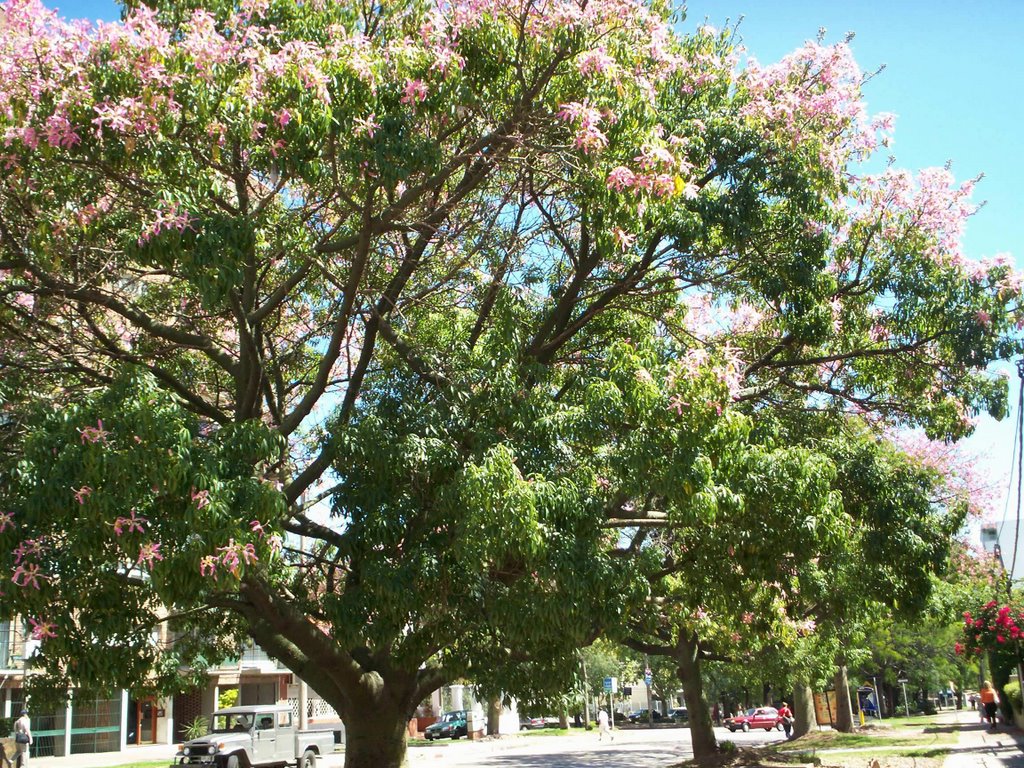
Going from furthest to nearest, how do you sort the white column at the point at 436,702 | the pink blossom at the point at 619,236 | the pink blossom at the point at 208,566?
the white column at the point at 436,702 → the pink blossom at the point at 619,236 → the pink blossom at the point at 208,566

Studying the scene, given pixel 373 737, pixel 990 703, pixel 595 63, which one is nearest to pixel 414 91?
pixel 595 63

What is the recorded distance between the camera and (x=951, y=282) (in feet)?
37.3

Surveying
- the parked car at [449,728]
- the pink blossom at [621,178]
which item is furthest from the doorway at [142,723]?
the pink blossom at [621,178]

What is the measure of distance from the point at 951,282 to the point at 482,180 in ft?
18.8

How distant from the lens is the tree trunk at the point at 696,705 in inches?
890

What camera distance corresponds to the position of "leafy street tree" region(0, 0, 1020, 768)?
7.71 meters

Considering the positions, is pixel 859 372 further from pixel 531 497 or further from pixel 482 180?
pixel 531 497

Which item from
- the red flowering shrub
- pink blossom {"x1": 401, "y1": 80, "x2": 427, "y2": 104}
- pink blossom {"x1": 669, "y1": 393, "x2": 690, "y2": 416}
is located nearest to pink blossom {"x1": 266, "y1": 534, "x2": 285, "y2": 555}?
pink blossom {"x1": 669, "y1": 393, "x2": 690, "y2": 416}

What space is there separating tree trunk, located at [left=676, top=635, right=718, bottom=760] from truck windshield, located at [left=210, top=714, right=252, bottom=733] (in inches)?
428

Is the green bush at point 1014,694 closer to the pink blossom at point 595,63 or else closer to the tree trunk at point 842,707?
the tree trunk at point 842,707

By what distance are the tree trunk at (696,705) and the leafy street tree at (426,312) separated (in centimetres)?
1132

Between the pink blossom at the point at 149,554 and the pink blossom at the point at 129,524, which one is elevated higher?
the pink blossom at the point at 129,524

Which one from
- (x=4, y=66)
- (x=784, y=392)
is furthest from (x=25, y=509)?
(x=784, y=392)

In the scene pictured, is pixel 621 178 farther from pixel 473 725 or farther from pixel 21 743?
pixel 473 725
